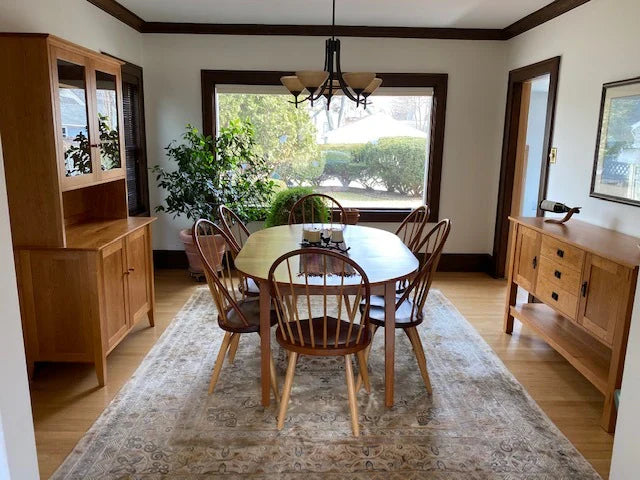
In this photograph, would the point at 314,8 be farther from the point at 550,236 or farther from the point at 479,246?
the point at 479,246

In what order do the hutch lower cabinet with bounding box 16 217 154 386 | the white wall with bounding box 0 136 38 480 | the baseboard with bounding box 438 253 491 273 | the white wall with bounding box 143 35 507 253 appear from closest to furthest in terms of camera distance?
the white wall with bounding box 0 136 38 480 → the hutch lower cabinet with bounding box 16 217 154 386 → the white wall with bounding box 143 35 507 253 → the baseboard with bounding box 438 253 491 273

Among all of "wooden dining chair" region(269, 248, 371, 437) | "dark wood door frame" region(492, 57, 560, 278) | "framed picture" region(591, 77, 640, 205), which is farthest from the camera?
"dark wood door frame" region(492, 57, 560, 278)

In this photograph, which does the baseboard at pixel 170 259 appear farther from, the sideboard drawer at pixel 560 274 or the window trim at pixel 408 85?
the sideboard drawer at pixel 560 274

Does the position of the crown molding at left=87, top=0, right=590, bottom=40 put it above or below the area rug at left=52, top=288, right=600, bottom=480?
above

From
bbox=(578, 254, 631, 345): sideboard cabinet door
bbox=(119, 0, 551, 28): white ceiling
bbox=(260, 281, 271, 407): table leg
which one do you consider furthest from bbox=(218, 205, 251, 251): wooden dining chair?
bbox=(578, 254, 631, 345): sideboard cabinet door

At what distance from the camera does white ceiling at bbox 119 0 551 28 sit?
3887mm

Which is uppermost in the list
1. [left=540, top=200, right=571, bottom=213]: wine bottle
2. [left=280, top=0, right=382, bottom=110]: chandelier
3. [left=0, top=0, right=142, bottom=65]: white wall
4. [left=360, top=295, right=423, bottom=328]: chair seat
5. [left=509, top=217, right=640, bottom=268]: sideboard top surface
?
[left=0, top=0, right=142, bottom=65]: white wall

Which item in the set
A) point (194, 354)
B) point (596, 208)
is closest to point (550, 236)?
point (596, 208)

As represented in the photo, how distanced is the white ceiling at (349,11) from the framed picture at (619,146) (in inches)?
45.3

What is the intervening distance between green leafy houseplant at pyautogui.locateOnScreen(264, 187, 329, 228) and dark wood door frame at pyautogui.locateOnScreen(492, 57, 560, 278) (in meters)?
1.81

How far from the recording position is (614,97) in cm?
315

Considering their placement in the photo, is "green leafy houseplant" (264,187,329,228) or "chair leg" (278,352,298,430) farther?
"green leafy houseplant" (264,187,329,228)

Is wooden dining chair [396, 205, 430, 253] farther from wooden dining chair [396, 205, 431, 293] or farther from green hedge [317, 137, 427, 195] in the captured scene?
green hedge [317, 137, 427, 195]

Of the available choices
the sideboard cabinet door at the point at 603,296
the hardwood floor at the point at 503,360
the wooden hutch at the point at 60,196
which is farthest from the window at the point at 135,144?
the sideboard cabinet door at the point at 603,296
